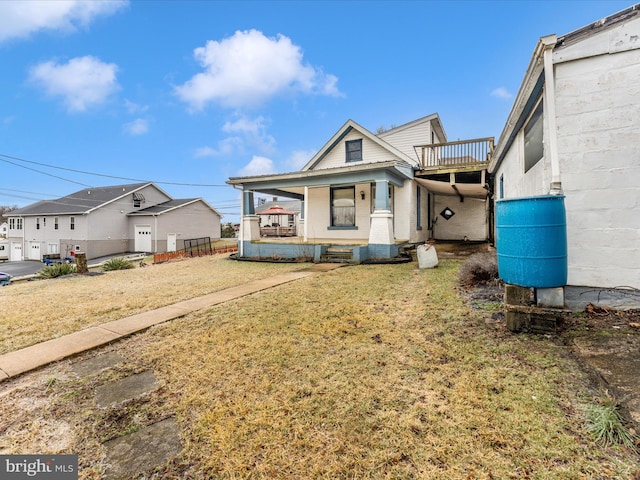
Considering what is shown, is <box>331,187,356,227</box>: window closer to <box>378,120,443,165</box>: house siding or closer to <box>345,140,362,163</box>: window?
<box>345,140,362,163</box>: window

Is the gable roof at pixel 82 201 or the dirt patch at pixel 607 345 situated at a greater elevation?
the gable roof at pixel 82 201

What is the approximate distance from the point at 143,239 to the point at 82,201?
23.9 ft

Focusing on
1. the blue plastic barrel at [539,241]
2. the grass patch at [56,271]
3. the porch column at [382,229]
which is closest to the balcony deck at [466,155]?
the porch column at [382,229]

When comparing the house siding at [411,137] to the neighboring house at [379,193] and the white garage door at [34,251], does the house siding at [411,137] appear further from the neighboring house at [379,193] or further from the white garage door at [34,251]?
the white garage door at [34,251]

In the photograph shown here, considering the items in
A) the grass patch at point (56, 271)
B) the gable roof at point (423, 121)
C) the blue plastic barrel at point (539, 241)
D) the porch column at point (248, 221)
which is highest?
the gable roof at point (423, 121)

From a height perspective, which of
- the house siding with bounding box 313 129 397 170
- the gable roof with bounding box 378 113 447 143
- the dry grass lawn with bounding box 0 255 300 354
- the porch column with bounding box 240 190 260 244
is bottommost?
the dry grass lawn with bounding box 0 255 300 354

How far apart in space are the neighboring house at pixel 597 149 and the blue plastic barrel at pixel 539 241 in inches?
9.6

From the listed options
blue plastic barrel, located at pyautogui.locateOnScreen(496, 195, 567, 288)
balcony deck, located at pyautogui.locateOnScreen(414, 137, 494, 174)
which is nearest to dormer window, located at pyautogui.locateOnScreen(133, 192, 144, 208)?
balcony deck, located at pyautogui.locateOnScreen(414, 137, 494, 174)

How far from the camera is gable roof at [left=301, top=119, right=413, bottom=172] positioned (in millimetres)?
13016

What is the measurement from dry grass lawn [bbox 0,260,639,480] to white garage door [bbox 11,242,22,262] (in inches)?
1577

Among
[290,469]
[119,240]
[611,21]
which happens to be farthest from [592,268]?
[119,240]

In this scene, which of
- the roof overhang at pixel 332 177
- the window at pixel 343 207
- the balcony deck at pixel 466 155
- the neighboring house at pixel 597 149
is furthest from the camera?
the window at pixel 343 207

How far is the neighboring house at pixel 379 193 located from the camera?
10.1 meters

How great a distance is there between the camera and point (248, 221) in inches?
490
